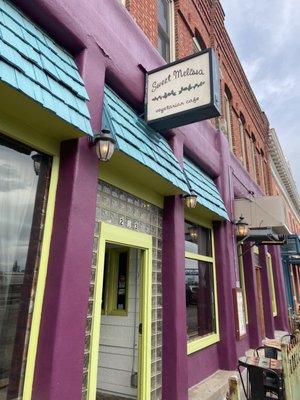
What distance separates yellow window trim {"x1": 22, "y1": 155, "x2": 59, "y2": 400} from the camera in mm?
2977

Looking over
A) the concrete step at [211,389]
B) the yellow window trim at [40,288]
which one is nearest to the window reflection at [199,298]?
the concrete step at [211,389]

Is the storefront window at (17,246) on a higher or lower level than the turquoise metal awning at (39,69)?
lower

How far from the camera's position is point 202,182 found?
7320mm

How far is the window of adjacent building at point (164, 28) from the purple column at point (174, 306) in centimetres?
360

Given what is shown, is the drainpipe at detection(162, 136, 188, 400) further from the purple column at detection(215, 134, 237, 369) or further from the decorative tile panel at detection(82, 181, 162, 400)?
the purple column at detection(215, 134, 237, 369)

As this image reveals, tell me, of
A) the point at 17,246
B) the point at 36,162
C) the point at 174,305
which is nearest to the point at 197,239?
the point at 174,305

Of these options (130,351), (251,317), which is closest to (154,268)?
(130,351)

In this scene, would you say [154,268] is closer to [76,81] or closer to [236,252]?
[76,81]

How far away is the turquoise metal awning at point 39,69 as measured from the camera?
2.87m

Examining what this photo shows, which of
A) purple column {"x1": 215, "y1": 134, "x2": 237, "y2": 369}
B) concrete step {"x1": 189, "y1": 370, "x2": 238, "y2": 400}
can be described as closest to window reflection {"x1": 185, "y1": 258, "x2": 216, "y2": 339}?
purple column {"x1": 215, "y1": 134, "x2": 237, "y2": 369}

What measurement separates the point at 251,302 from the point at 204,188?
463cm

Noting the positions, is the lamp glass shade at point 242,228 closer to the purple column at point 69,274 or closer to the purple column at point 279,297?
the purple column at point 69,274

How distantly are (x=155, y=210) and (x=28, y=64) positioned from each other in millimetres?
3237

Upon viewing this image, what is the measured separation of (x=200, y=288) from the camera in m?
7.13
